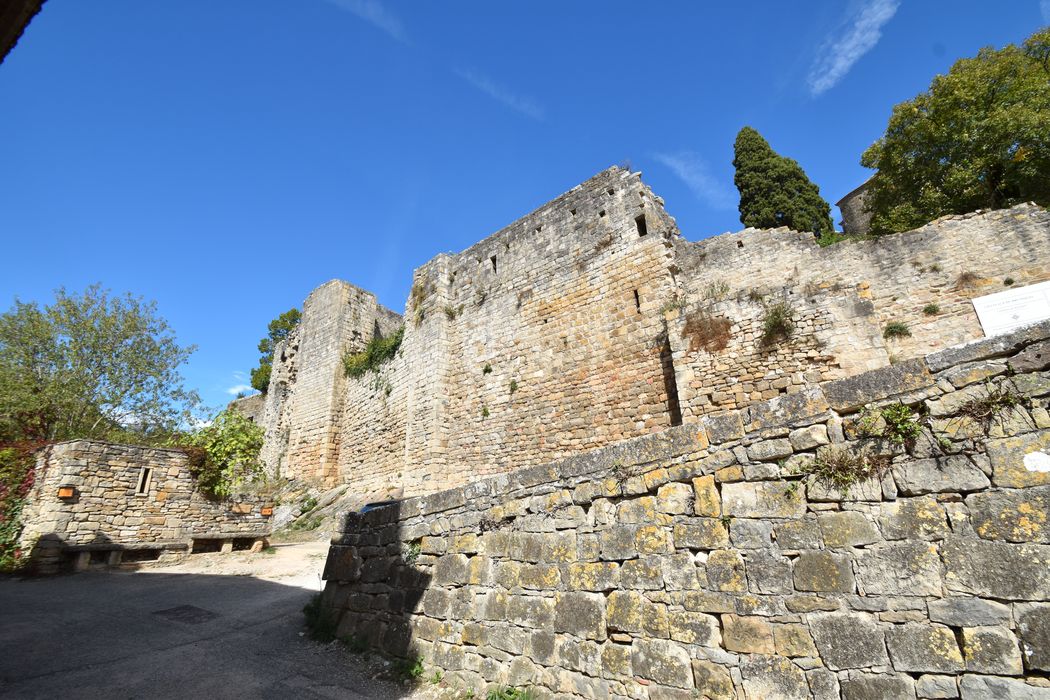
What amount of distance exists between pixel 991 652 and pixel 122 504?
48.4 feet

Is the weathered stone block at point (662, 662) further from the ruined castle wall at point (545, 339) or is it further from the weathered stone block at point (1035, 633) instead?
the ruined castle wall at point (545, 339)

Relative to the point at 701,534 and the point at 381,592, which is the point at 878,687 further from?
the point at 381,592

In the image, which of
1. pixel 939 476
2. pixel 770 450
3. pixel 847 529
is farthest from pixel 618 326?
pixel 939 476

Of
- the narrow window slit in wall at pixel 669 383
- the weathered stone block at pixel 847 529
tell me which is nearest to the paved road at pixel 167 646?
the weathered stone block at pixel 847 529

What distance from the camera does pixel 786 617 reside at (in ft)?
10.6

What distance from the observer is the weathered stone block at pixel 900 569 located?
2840 millimetres

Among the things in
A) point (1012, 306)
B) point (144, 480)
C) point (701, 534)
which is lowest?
point (701, 534)

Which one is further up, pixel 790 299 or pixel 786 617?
pixel 790 299

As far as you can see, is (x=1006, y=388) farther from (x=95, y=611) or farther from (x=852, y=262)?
(x=852, y=262)

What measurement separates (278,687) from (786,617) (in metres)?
4.78

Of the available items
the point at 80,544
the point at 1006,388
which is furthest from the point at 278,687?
the point at 80,544

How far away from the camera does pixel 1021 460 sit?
2.74m

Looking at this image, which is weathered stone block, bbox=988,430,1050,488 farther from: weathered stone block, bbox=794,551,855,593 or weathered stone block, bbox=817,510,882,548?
weathered stone block, bbox=794,551,855,593

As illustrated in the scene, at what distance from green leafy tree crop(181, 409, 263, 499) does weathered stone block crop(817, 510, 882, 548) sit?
1404 centimetres
